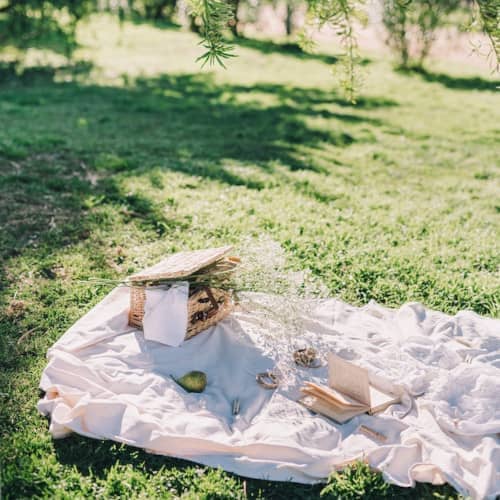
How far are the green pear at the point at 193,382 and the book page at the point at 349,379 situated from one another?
2.47ft

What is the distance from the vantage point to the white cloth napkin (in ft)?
12.6

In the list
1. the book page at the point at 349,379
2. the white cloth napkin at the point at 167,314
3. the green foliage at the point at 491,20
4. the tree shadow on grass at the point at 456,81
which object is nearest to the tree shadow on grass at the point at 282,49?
the tree shadow on grass at the point at 456,81

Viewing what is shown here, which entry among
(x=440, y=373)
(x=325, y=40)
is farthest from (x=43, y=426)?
(x=325, y=40)

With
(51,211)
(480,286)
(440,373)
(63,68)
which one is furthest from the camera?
(63,68)

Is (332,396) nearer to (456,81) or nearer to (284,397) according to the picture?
(284,397)

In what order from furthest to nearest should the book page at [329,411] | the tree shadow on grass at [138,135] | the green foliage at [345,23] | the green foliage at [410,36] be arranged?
the green foliage at [410,36], the tree shadow on grass at [138,135], the book page at [329,411], the green foliage at [345,23]

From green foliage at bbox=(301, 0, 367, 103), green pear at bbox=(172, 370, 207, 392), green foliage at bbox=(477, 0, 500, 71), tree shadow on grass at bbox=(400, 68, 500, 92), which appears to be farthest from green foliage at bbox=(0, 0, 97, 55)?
green foliage at bbox=(477, 0, 500, 71)

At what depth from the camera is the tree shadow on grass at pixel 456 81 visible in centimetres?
1395

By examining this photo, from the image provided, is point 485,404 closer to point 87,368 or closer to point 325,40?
point 87,368

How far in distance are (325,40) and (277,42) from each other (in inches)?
79.0

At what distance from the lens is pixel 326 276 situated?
5125mm

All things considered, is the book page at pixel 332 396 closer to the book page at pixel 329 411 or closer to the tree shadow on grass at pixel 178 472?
the book page at pixel 329 411

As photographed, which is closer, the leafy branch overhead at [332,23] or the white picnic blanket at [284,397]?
the leafy branch overhead at [332,23]

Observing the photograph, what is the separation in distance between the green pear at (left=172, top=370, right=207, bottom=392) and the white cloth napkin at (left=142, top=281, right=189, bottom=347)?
31cm
